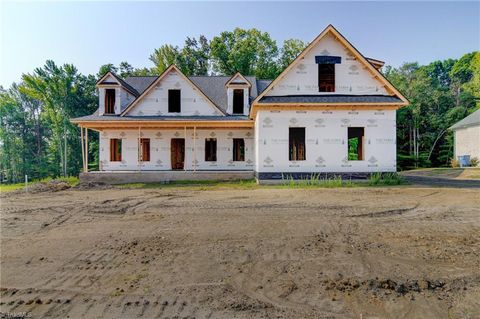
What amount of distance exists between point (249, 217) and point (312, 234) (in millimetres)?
2003

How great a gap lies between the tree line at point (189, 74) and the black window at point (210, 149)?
18.0 m

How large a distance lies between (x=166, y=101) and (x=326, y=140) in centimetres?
1076

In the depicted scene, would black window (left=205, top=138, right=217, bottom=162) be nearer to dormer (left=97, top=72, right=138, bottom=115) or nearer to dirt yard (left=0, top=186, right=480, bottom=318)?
dormer (left=97, top=72, right=138, bottom=115)

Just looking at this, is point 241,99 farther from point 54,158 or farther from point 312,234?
point 54,158

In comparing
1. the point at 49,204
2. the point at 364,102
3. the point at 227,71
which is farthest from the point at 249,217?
the point at 227,71

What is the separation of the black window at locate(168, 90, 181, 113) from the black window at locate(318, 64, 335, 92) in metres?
9.25

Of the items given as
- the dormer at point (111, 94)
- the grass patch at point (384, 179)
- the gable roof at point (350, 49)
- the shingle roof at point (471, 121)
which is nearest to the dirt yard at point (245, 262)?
the grass patch at point (384, 179)

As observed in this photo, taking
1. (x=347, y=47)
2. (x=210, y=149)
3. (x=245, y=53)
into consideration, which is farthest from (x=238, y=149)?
(x=245, y=53)

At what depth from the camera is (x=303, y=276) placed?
12.8 ft

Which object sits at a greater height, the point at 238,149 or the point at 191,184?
the point at 238,149

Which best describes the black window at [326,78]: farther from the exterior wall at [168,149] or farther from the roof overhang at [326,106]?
the exterior wall at [168,149]

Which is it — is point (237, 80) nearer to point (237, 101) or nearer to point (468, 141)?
point (237, 101)

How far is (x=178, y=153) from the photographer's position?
19.0 meters

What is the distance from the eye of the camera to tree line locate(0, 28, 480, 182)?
31781 mm
